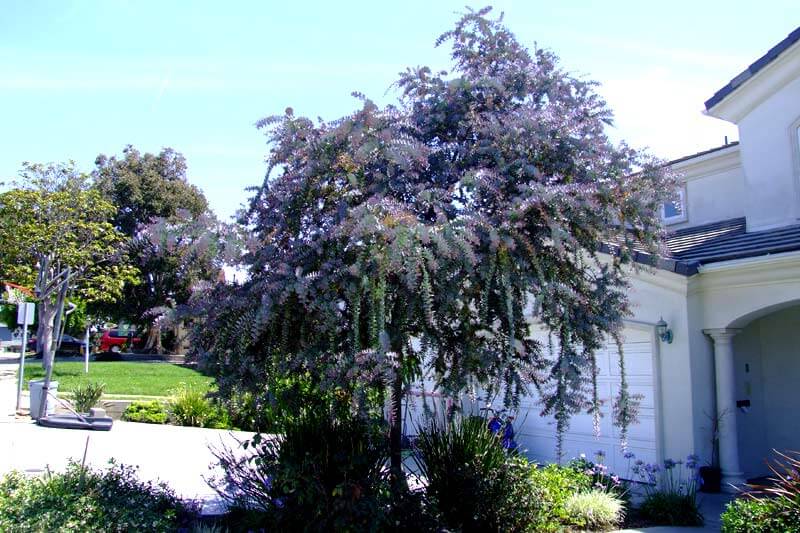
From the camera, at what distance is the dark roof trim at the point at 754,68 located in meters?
10.5

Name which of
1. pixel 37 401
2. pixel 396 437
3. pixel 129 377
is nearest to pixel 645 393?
pixel 396 437

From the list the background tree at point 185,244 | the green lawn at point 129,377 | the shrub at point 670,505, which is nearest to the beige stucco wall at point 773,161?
the shrub at point 670,505

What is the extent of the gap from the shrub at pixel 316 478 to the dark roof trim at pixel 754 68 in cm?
855

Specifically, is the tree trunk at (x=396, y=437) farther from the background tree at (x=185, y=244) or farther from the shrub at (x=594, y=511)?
the shrub at (x=594, y=511)

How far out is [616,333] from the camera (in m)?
6.42

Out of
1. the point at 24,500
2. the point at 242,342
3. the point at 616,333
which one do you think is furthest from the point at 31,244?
the point at 616,333

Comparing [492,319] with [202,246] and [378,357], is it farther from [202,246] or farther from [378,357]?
→ [202,246]

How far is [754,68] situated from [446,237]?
8.37 m

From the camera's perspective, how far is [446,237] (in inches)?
197

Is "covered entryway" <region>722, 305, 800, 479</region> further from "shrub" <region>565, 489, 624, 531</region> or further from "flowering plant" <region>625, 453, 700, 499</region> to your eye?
"shrub" <region>565, 489, 624, 531</region>

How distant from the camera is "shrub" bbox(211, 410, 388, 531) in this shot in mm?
5582

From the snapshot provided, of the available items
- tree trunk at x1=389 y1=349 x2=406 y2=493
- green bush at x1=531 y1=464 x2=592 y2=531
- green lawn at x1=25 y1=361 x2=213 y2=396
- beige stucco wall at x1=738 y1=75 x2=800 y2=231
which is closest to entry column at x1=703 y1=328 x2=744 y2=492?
beige stucco wall at x1=738 y1=75 x2=800 y2=231

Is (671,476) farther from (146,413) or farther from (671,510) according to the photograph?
Result: (146,413)

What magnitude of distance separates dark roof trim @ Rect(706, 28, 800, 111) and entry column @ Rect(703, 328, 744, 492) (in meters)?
4.00
